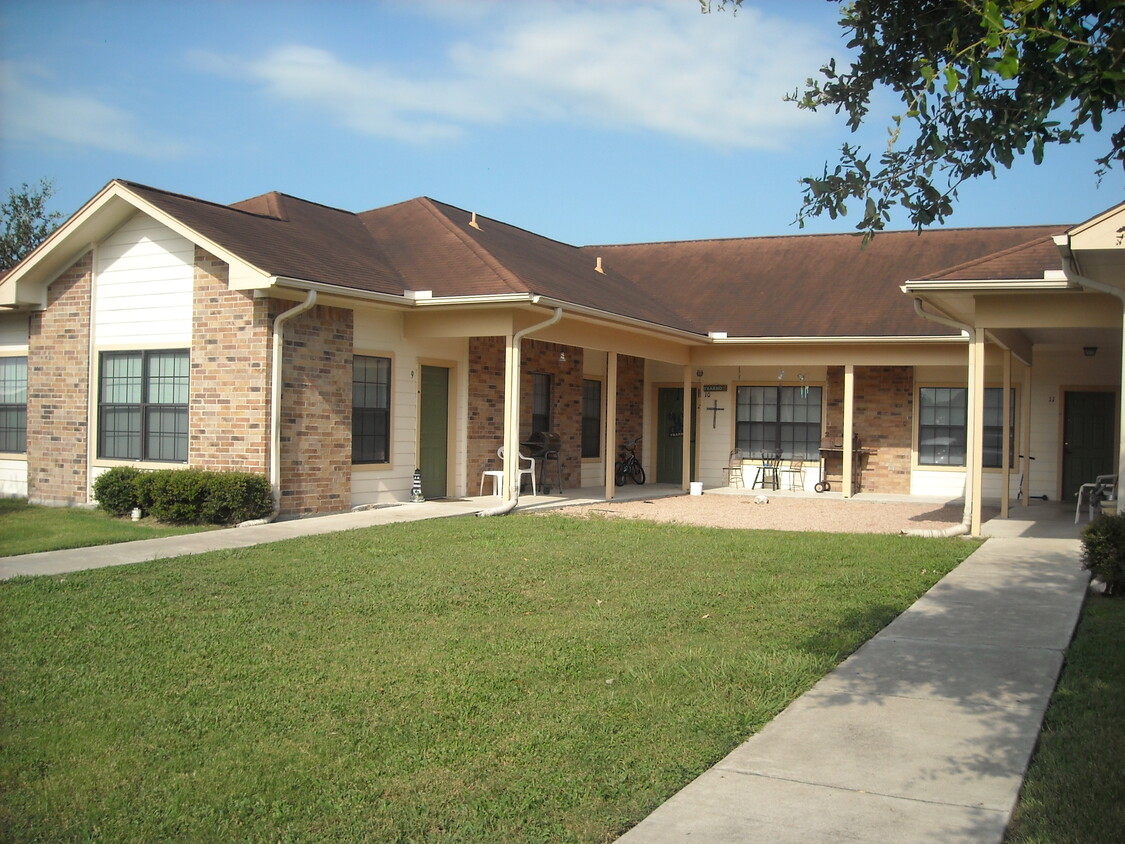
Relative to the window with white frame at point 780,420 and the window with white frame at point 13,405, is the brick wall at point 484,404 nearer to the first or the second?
the window with white frame at point 780,420

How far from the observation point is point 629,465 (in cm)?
2114

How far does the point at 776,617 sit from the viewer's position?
7.68m

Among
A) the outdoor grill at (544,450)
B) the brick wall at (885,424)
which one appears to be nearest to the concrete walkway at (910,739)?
the outdoor grill at (544,450)

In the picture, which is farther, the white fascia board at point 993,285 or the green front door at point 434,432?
the green front door at point 434,432

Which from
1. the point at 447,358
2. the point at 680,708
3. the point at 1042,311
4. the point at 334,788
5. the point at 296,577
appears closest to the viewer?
the point at 334,788

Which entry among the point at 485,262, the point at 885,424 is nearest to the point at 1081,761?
the point at 485,262

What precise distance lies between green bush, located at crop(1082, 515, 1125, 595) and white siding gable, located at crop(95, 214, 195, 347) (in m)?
11.1

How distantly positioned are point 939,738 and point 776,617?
265 cm

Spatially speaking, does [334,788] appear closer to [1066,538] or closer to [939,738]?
[939,738]

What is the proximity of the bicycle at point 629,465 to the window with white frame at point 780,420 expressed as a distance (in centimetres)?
215

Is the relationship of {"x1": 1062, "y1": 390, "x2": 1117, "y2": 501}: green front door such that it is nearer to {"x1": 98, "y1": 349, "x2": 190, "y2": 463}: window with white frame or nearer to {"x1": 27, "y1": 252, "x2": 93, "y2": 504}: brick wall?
{"x1": 98, "y1": 349, "x2": 190, "y2": 463}: window with white frame

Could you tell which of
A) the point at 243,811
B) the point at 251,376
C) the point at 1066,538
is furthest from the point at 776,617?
the point at 251,376

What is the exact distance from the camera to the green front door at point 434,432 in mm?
15695

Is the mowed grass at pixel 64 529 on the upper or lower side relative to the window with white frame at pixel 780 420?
lower
